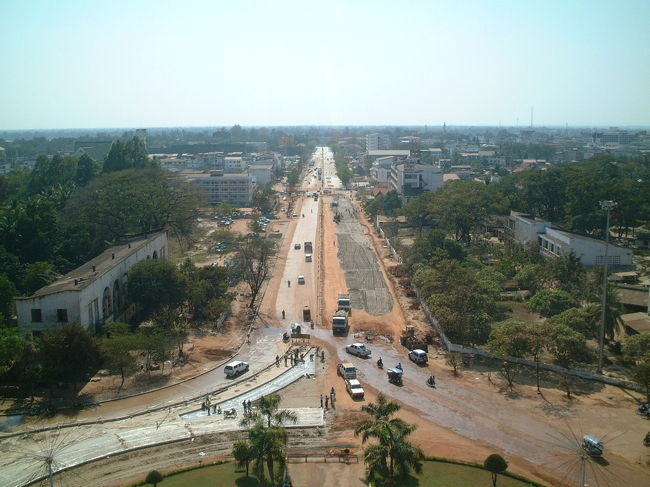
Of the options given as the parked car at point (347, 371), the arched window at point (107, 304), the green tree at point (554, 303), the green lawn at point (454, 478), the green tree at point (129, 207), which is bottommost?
the green lawn at point (454, 478)

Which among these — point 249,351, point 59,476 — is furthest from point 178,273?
point 59,476

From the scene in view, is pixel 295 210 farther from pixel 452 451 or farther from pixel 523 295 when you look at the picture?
pixel 452 451

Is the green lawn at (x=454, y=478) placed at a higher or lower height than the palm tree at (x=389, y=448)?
lower

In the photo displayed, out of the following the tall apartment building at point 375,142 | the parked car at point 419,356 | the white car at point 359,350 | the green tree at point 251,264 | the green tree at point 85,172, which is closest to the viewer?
the parked car at point 419,356

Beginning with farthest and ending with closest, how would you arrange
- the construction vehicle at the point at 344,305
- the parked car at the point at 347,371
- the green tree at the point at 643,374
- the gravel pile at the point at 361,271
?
1. the gravel pile at the point at 361,271
2. the construction vehicle at the point at 344,305
3. the parked car at the point at 347,371
4. the green tree at the point at 643,374

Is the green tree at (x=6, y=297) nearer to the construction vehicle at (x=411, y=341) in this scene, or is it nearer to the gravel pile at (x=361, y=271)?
the gravel pile at (x=361, y=271)

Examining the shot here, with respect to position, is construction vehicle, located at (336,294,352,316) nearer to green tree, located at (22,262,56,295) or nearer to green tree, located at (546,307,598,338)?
green tree, located at (546,307,598,338)

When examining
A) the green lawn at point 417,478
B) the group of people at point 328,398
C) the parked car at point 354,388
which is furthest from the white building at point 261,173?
the green lawn at point 417,478
